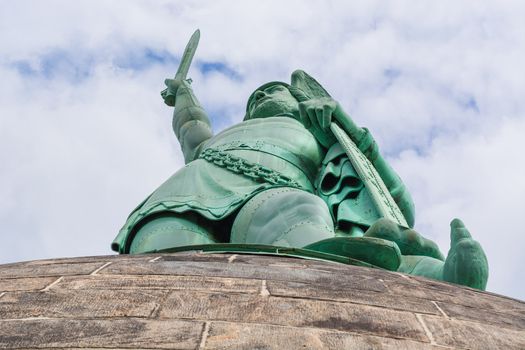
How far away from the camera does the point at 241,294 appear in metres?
2.79

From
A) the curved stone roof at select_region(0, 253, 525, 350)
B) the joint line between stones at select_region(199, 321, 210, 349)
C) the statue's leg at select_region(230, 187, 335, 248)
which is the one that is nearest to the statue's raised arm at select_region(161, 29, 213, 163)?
the statue's leg at select_region(230, 187, 335, 248)

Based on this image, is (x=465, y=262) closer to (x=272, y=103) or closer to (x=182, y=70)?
(x=272, y=103)

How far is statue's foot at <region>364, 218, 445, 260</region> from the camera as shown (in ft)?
17.2

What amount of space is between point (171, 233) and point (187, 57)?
5.03 meters

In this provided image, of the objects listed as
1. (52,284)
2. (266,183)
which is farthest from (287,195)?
(52,284)

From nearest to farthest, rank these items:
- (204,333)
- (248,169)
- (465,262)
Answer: (204,333)
(465,262)
(248,169)

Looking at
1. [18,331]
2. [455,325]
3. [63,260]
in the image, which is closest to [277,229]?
[63,260]

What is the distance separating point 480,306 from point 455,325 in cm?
50

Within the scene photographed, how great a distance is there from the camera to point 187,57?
11180 mm

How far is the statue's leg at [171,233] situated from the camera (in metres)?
6.40

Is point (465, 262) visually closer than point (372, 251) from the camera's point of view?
Yes

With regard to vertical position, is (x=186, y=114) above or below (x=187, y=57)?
below

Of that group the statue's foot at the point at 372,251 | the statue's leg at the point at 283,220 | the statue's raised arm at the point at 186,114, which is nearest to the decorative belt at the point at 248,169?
the statue's leg at the point at 283,220

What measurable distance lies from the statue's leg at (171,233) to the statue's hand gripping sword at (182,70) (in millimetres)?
3934
